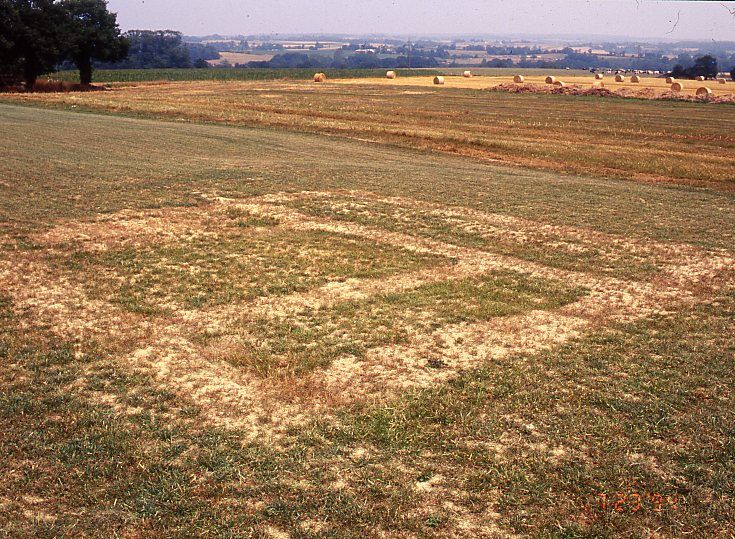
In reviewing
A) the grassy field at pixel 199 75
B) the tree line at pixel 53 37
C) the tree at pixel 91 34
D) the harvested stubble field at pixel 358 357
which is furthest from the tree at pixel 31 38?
the harvested stubble field at pixel 358 357

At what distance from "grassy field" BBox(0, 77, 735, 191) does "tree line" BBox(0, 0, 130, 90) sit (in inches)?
409

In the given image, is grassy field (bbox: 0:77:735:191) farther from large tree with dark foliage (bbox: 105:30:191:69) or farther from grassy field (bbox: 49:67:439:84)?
large tree with dark foliage (bbox: 105:30:191:69)

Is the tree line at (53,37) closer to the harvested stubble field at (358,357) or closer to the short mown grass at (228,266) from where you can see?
the harvested stubble field at (358,357)

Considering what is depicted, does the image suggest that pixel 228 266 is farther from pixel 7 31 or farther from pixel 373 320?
pixel 7 31

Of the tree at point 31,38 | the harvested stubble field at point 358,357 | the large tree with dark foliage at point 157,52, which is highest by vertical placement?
the large tree with dark foliage at point 157,52

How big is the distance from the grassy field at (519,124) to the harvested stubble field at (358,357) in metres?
8.14

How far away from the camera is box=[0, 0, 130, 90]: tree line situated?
5800 centimetres

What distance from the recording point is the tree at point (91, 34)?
6688 centimetres

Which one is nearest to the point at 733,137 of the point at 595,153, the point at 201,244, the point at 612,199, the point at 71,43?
the point at 595,153

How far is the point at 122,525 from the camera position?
511 centimetres

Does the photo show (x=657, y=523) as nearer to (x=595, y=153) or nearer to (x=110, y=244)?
(x=110, y=244)

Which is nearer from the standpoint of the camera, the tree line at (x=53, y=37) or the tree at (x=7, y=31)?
the tree at (x=7, y=31)

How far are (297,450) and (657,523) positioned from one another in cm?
320

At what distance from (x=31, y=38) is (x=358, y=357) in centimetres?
6237
